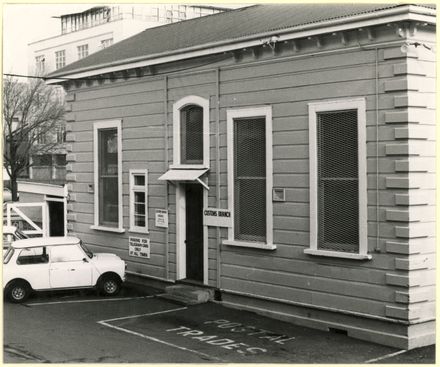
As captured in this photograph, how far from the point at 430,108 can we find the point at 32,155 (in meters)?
14.9

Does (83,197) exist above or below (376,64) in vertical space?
below

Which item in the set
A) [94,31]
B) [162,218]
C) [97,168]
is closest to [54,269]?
[162,218]

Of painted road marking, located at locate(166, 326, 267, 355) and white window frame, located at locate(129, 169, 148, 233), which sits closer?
painted road marking, located at locate(166, 326, 267, 355)

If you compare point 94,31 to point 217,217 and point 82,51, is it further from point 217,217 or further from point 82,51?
point 217,217

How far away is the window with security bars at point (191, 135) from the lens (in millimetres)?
15945

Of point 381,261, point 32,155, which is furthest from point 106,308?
point 32,155

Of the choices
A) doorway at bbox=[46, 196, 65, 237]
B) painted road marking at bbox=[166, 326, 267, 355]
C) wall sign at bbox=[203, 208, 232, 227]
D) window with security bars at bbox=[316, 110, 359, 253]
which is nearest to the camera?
painted road marking at bbox=[166, 326, 267, 355]

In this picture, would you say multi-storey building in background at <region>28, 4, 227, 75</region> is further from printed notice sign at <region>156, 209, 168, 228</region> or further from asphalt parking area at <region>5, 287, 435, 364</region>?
asphalt parking area at <region>5, 287, 435, 364</region>

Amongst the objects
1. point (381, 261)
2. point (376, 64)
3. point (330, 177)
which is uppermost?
point (376, 64)

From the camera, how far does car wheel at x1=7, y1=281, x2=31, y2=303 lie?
50.0 ft

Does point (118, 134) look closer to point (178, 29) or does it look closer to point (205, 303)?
point (178, 29)

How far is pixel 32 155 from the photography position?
912 inches

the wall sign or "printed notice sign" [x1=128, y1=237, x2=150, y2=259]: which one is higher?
the wall sign

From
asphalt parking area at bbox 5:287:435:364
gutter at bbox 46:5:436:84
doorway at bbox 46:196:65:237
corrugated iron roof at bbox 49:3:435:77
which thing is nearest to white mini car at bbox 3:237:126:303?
asphalt parking area at bbox 5:287:435:364
